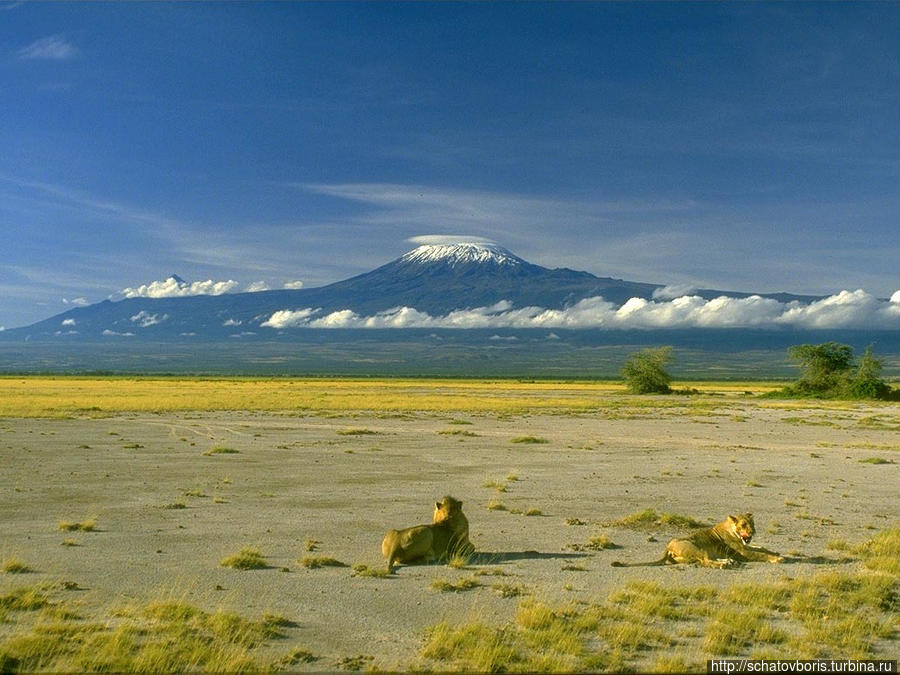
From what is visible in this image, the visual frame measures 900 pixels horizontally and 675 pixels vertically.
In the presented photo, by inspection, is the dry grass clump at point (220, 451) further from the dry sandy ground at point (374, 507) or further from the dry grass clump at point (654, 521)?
the dry grass clump at point (654, 521)

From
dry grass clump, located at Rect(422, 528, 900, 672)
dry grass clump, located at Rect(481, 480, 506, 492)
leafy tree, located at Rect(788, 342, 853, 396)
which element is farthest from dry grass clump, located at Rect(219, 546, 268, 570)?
leafy tree, located at Rect(788, 342, 853, 396)

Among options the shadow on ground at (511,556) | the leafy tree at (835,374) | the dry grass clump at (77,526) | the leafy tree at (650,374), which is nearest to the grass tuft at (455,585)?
the shadow on ground at (511,556)

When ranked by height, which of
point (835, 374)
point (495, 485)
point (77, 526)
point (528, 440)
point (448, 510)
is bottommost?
point (528, 440)

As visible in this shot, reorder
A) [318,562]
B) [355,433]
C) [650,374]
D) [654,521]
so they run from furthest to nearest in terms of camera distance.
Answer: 1. [650,374]
2. [355,433]
3. [654,521]
4. [318,562]

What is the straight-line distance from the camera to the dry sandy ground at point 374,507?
9711 millimetres

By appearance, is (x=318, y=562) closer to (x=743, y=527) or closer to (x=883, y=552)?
(x=743, y=527)

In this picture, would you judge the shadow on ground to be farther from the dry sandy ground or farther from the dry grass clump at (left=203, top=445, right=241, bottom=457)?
the dry grass clump at (left=203, top=445, right=241, bottom=457)

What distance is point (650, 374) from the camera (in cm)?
9875

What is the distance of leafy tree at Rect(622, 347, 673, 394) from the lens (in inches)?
3885

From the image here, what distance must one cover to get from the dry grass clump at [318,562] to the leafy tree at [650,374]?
9030cm

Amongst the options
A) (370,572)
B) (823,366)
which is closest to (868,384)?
(823,366)

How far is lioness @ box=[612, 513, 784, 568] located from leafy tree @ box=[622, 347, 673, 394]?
8831 centimetres

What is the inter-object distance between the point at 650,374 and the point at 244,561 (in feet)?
301

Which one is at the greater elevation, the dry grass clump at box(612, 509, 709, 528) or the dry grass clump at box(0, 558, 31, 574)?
the dry grass clump at box(0, 558, 31, 574)
